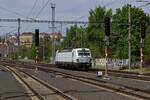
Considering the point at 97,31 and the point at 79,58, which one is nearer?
the point at 79,58

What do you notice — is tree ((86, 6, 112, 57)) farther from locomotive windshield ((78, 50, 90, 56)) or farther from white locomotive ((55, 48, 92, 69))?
locomotive windshield ((78, 50, 90, 56))

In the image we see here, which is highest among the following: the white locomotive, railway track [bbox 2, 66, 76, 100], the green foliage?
the green foliage

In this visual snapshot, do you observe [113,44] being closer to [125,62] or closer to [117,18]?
[117,18]

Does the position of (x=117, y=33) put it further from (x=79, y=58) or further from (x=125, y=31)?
(x=79, y=58)

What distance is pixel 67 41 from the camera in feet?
469

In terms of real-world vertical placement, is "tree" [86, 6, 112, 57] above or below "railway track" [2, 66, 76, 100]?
above

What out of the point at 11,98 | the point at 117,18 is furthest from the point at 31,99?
the point at 117,18

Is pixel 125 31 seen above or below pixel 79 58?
above

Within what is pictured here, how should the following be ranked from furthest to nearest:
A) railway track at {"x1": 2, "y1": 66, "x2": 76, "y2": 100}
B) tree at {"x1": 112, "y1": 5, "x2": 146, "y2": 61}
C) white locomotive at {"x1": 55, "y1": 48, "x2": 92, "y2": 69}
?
1. tree at {"x1": 112, "y1": 5, "x2": 146, "y2": 61}
2. white locomotive at {"x1": 55, "y1": 48, "x2": 92, "y2": 69}
3. railway track at {"x1": 2, "y1": 66, "x2": 76, "y2": 100}

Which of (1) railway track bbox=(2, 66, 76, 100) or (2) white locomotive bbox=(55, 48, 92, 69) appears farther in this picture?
(2) white locomotive bbox=(55, 48, 92, 69)

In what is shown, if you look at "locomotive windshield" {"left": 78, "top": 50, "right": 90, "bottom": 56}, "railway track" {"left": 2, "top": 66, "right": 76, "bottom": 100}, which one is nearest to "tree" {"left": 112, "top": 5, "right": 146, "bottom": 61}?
"locomotive windshield" {"left": 78, "top": 50, "right": 90, "bottom": 56}

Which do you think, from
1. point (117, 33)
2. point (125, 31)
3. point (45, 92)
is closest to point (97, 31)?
point (117, 33)

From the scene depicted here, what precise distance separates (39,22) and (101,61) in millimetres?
20565

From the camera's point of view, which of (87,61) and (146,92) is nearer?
(146,92)
